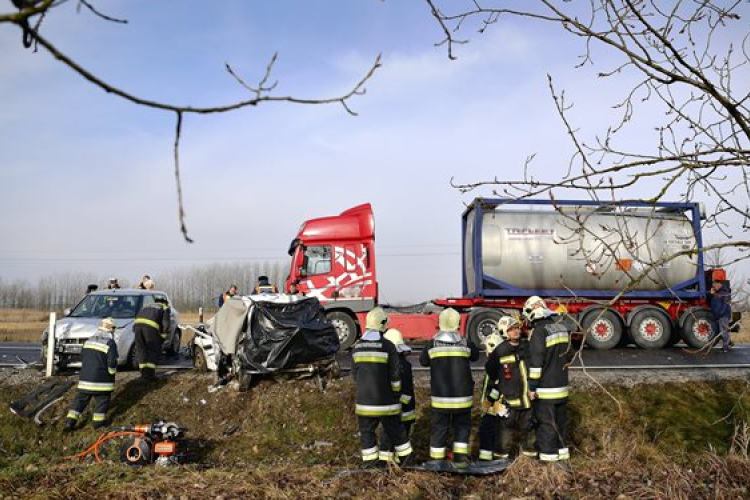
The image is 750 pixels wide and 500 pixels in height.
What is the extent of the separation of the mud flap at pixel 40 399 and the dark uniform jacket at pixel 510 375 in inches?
281

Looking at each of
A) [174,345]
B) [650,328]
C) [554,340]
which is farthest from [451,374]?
[650,328]

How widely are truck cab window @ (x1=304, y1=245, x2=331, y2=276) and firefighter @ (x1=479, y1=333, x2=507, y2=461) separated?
299 inches

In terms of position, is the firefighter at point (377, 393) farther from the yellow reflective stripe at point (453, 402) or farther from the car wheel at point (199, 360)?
the car wheel at point (199, 360)

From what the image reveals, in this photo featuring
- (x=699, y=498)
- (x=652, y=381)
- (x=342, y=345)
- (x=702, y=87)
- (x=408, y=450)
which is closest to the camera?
(x=702, y=87)

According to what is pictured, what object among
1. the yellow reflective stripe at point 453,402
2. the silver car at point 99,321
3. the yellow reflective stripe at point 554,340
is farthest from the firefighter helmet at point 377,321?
the silver car at point 99,321

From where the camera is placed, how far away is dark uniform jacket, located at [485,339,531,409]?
25.6 ft

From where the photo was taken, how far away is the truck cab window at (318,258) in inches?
602

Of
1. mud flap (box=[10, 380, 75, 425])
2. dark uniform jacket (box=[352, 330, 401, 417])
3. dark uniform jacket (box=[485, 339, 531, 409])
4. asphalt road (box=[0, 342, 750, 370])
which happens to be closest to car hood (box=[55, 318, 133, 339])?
mud flap (box=[10, 380, 75, 425])

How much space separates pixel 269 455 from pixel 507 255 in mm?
8009

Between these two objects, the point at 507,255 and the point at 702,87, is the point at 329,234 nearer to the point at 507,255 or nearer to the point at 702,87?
the point at 507,255

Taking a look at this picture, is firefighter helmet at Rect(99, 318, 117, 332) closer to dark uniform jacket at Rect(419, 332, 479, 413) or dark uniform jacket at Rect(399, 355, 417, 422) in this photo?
dark uniform jacket at Rect(399, 355, 417, 422)

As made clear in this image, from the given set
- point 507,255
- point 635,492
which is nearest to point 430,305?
point 507,255

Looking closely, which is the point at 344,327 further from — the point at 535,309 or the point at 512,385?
the point at 535,309

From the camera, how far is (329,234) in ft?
50.2
